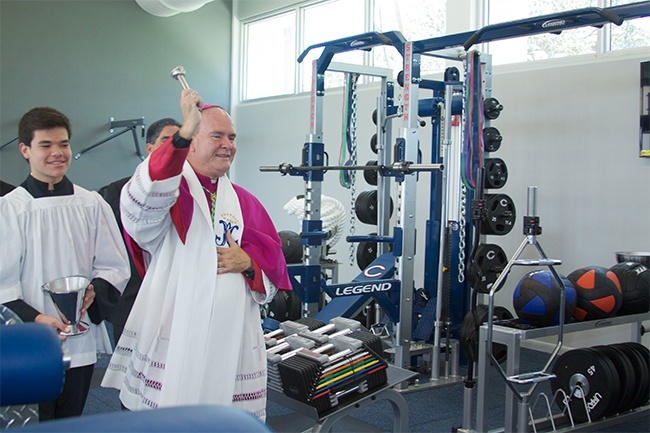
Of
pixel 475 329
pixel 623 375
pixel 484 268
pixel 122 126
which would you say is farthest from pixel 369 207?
pixel 122 126

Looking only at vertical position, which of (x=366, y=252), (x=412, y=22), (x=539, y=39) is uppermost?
(x=412, y=22)

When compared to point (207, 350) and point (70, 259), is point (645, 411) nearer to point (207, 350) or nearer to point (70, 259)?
point (207, 350)

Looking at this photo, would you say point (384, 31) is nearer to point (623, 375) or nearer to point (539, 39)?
point (539, 39)

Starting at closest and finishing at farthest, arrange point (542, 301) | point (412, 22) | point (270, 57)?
1. point (542, 301)
2. point (412, 22)
3. point (270, 57)

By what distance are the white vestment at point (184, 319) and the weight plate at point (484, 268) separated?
2.32 m

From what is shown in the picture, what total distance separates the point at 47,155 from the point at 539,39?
4.77 m

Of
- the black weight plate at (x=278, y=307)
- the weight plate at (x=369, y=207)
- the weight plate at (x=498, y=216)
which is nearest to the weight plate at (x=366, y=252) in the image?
the weight plate at (x=369, y=207)

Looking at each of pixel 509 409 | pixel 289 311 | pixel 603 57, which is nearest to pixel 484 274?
pixel 509 409

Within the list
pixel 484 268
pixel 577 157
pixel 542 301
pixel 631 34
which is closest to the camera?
pixel 542 301

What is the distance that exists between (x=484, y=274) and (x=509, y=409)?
1180 millimetres

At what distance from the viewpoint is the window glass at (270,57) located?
8609 millimetres

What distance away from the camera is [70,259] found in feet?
7.27

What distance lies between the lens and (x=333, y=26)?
26.0 ft

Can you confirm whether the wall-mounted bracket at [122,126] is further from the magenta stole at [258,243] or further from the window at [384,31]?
the magenta stole at [258,243]
